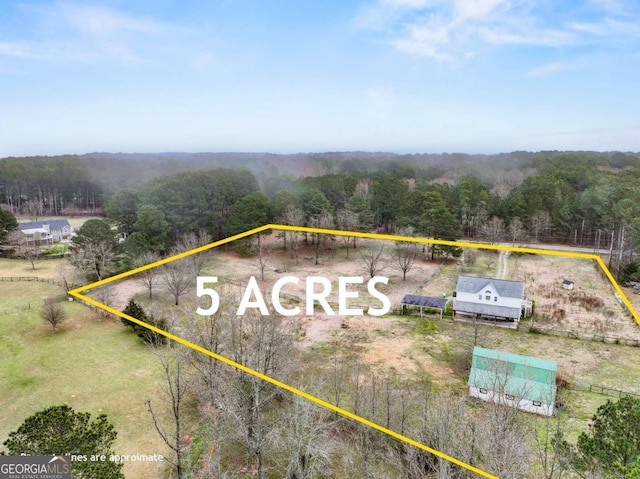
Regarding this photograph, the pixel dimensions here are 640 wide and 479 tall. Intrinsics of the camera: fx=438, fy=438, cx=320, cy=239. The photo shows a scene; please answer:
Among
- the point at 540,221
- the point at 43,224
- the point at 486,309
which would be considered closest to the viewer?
the point at 486,309

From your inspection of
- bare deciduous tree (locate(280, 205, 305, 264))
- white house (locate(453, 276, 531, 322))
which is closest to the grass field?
bare deciduous tree (locate(280, 205, 305, 264))

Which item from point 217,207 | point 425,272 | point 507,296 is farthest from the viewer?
point 217,207

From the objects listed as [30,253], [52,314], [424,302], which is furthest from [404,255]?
[30,253]

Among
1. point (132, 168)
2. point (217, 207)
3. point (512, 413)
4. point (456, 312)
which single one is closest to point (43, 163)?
point (132, 168)

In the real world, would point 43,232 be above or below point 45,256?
above

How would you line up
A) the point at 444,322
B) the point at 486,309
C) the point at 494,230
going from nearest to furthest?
1. the point at 444,322
2. the point at 486,309
3. the point at 494,230

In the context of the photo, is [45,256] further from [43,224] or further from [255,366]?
[255,366]

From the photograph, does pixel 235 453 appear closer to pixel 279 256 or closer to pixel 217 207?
pixel 279 256
